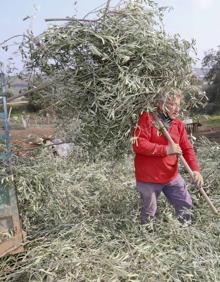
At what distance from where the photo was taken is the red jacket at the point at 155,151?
14.6ft

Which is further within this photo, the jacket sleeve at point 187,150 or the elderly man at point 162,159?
Answer: the jacket sleeve at point 187,150

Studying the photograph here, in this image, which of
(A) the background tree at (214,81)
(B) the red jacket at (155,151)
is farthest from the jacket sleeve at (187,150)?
(A) the background tree at (214,81)

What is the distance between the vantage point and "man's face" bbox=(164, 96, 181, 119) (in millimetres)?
4461

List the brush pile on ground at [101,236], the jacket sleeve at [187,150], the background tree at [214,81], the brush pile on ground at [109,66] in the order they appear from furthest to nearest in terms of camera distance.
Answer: the background tree at [214,81]
the jacket sleeve at [187,150]
the brush pile on ground at [109,66]
the brush pile on ground at [101,236]

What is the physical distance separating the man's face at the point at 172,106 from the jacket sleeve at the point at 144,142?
0.20 metres

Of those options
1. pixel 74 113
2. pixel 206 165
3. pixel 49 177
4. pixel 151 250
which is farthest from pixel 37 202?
pixel 206 165

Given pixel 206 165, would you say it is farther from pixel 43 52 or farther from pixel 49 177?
pixel 43 52

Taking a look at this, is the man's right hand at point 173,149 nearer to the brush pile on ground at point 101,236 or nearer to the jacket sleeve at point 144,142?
the jacket sleeve at point 144,142

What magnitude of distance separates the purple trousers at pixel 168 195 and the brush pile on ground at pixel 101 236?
0.11 meters

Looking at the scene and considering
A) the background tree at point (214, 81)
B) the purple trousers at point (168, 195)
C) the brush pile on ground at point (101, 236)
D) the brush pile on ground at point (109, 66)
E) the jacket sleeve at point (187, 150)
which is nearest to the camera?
the brush pile on ground at point (101, 236)

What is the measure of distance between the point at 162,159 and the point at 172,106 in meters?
0.48

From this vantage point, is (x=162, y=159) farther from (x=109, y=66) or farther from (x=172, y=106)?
(x=109, y=66)

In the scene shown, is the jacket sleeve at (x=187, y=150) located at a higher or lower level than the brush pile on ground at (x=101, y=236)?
higher

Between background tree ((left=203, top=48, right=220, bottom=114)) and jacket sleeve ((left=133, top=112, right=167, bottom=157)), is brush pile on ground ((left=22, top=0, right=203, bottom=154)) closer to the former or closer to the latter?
jacket sleeve ((left=133, top=112, right=167, bottom=157))
